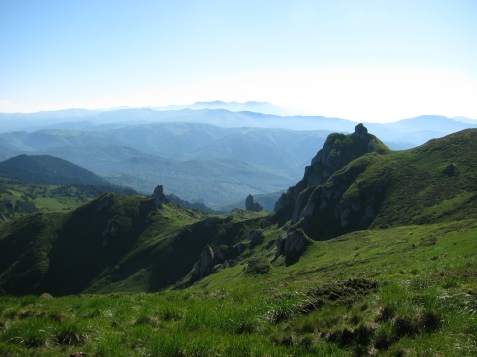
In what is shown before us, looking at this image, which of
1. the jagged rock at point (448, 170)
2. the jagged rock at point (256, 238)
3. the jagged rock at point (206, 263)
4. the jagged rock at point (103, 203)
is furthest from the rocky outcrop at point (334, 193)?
the jagged rock at point (103, 203)

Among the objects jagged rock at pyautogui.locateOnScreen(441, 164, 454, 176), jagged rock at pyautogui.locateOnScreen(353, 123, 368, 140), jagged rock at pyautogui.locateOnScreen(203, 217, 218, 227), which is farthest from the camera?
jagged rock at pyautogui.locateOnScreen(203, 217, 218, 227)

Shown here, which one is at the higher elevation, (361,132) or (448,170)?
(361,132)

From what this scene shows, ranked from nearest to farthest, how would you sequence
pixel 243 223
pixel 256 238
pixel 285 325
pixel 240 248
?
pixel 285 325
pixel 240 248
pixel 256 238
pixel 243 223

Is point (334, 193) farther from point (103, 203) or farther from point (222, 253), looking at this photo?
point (103, 203)

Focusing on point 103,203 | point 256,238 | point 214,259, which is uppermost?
point 256,238

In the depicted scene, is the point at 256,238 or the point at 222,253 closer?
the point at 222,253

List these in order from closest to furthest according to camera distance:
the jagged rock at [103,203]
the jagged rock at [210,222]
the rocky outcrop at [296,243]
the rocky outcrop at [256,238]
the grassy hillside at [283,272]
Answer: the grassy hillside at [283,272] < the rocky outcrop at [296,243] < the rocky outcrop at [256,238] < the jagged rock at [210,222] < the jagged rock at [103,203]

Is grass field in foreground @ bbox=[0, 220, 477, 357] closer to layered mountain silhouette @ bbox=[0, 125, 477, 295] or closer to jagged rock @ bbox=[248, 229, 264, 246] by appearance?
layered mountain silhouette @ bbox=[0, 125, 477, 295]

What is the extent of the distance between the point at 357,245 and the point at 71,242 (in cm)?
16296

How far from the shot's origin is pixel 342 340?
9812 mm

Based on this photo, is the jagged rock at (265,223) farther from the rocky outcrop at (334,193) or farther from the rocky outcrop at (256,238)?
the rocky outcrop at (256,238)

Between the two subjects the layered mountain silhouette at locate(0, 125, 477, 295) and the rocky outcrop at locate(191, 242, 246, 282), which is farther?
the rocky outcrop at locate(191, 242, 246, 282)

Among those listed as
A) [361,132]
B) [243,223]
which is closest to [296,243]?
[243,223]

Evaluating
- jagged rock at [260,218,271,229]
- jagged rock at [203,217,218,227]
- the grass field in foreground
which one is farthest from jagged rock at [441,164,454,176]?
jagged rock at [203,217,218,227]
